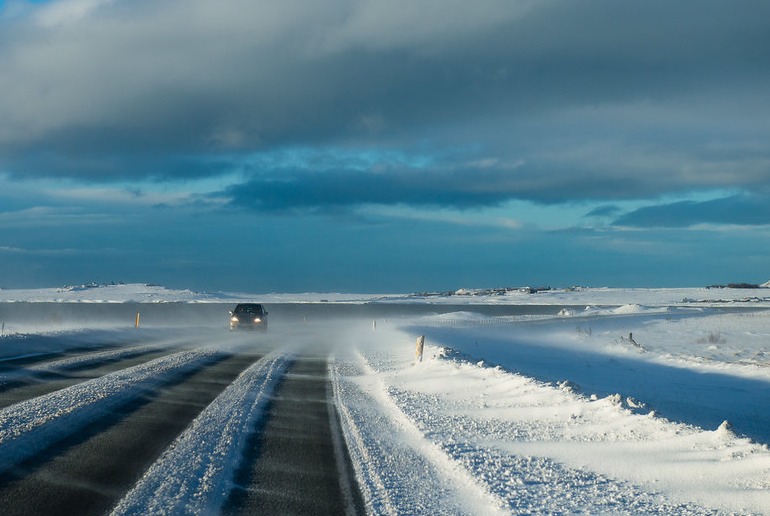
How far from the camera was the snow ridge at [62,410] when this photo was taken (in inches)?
356

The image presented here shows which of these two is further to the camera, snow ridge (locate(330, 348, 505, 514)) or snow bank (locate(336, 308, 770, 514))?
snow bank (locate(336, 308, 770, 514))

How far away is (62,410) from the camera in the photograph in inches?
456

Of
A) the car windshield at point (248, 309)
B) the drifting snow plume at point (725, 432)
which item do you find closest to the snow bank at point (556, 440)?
the drifting snow plume at point (725, 432)

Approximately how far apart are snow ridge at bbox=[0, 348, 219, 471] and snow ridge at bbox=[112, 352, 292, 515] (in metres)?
1.59

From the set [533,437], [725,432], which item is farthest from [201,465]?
[725,432]

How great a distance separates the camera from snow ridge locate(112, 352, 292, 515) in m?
6.69

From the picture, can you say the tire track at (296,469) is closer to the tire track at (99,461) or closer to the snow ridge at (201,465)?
the snow ridge at (201,465)

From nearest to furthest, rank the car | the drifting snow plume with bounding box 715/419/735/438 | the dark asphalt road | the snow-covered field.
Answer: the dark asphalt road
the snow-covered field
the drifting snow plume with bounding box 715/419/735/438
the car

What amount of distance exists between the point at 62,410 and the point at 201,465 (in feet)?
14.7

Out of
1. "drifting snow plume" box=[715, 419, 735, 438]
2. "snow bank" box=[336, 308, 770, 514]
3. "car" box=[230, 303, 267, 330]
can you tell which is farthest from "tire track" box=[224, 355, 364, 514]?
"car" box=[230, 303, 267, 330]

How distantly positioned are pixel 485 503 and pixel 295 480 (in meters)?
1.99

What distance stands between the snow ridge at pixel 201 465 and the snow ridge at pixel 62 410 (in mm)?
1593

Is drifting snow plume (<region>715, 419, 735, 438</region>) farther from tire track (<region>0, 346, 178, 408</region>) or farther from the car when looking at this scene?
the car

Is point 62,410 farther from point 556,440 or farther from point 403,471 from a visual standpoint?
point 556,440
